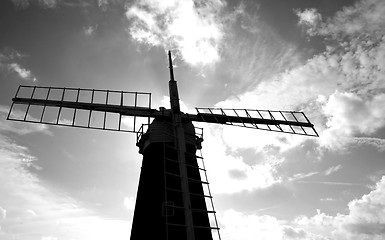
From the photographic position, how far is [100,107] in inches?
555

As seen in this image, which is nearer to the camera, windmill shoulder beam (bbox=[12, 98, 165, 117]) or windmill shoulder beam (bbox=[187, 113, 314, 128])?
windmill shoulder beam (bbox=[12, 98, 165, 117])

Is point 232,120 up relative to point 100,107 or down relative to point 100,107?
down

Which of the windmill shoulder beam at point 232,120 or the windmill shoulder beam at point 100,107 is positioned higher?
the windmill shoulder beam at point 100,107

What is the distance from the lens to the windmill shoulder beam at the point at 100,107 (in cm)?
1386

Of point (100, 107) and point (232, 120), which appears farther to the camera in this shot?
point (232, 120)

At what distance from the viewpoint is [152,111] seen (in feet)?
45.5

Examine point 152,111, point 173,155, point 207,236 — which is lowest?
point 207,236

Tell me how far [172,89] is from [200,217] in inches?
246

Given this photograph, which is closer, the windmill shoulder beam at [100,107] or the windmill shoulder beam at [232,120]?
the windmill shoulder beam at [100,107]

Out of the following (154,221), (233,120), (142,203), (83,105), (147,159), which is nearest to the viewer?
(154,221)

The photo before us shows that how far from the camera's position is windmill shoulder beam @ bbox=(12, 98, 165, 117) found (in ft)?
45.5

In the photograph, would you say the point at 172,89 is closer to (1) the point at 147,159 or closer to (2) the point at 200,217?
(1) the point at 147,159

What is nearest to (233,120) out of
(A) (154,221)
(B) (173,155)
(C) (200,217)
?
(B) (173,155)

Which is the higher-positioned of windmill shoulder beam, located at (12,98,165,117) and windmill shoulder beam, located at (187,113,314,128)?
windmill shoulder beam, located at (12,98,165,117)
